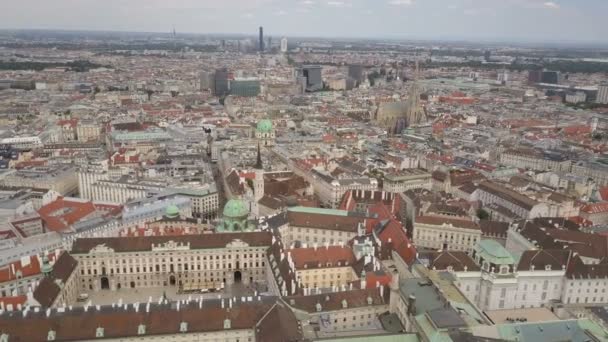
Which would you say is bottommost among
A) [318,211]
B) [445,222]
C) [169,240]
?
[445,222]

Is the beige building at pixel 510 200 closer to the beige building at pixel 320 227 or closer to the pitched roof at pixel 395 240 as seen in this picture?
the pitched roof at pixel 395 240

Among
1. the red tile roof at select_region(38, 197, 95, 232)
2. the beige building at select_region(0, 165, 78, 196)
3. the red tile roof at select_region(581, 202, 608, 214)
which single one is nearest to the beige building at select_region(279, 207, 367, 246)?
the red tile roof at select_region(38, 197, 95, 232)

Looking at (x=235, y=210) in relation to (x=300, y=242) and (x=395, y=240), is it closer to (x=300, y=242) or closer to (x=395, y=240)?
(x=300, y=242)

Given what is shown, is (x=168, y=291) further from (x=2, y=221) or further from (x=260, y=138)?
(x=260, y=138)

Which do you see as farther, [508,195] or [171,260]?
[508,195]

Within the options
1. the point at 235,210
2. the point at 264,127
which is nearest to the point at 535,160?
the point at 264,127

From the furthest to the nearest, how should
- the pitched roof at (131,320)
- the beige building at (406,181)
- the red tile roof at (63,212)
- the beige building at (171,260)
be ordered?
the beige building at (406,181) → the red tile roof at (63,212) → the beige building at (171,260) → the pitched roof at (131,320)

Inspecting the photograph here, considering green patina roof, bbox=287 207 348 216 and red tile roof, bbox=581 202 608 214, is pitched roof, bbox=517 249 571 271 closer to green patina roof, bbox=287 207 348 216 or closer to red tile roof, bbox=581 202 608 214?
green patina roof, bbox=287 207 348 216

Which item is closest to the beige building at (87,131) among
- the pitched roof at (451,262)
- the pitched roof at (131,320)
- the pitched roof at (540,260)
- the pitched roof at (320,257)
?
the pitched roof at (320,257)

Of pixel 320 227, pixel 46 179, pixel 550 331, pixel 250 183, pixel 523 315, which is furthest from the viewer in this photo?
pixel 46 179

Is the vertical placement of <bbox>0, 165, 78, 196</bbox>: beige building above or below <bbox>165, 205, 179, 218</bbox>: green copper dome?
below

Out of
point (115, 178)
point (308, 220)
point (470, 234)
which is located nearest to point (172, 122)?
point (115, 178)
